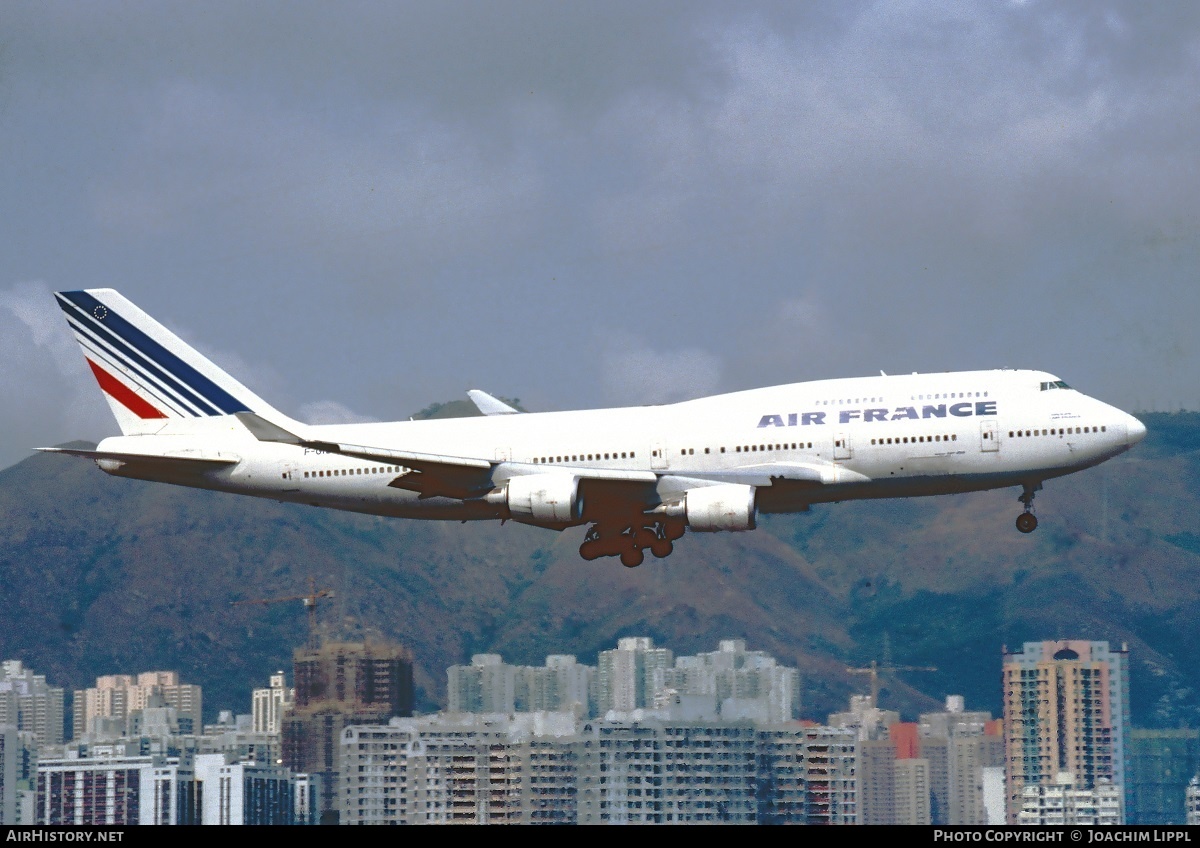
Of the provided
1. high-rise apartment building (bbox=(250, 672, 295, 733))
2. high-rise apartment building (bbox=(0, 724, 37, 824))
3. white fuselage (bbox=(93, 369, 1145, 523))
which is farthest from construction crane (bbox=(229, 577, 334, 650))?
white fuselage (bbox=(93, 369, 1145, 523))

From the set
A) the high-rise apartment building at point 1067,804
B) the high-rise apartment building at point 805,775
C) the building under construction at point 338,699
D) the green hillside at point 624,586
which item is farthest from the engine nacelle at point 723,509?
the green hillside at point 624,586

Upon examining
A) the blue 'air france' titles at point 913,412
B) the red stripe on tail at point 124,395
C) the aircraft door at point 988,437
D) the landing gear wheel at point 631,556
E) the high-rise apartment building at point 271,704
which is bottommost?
the high-rise apartment building at point 271,704

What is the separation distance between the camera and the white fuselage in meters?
49.3

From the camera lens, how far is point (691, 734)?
10162cm

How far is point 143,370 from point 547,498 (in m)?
15.9

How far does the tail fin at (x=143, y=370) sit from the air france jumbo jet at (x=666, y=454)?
40 cm

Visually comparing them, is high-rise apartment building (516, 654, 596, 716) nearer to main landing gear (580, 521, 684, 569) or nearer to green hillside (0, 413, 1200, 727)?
green hillside (0, 413, 1200, 727)

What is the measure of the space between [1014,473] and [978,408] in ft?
6.95

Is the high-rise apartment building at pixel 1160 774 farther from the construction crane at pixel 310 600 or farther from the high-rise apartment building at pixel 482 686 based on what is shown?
the construction crane at pixel 310 600

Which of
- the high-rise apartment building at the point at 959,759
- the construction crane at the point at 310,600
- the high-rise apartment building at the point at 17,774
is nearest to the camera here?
the high-rise apartment building at the point at 17,774

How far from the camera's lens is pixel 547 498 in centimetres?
5041

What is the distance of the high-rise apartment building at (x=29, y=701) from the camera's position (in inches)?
5098

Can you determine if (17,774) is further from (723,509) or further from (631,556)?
(723,509)

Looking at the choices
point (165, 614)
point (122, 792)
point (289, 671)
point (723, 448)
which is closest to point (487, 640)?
point (289, 671)
